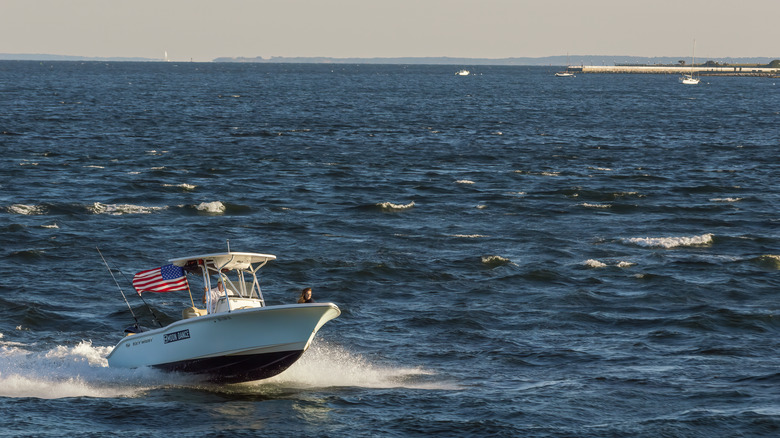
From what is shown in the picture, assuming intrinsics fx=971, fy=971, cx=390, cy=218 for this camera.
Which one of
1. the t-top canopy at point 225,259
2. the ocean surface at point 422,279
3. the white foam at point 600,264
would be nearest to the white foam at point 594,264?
the white foam at point 600,264

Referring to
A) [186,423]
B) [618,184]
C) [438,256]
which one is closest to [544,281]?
[438,256]

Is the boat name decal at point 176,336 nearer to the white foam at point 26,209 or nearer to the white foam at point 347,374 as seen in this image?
the white foam at point 347,374

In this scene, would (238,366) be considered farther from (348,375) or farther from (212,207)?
(212,207)

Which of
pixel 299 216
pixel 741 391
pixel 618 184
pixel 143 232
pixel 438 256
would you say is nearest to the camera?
pixel 741 391

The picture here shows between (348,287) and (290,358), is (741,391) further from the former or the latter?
(348,287)

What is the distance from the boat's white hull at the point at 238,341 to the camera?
23.9 metres

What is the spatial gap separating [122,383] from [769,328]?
20.1 m

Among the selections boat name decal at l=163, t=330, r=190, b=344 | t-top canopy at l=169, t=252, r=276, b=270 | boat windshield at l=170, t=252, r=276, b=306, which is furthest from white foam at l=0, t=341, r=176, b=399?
t-top canopy at l=169, t=252, r=276, b=270

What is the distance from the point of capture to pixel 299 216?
51688 millimetres

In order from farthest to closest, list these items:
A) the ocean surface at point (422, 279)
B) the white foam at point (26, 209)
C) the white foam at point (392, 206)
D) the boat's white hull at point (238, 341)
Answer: the white foam at point (392, 206) < the white foam at point (26, 209) < the boat's white hull at point (238, 341) < the ocean surface at point (422, 279)

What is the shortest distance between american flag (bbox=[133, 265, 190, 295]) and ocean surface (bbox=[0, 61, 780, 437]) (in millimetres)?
2271

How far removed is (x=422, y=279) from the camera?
37.9 m

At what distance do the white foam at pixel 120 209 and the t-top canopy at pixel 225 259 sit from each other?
86.9ft

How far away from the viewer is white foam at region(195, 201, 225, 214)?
2055 inches
